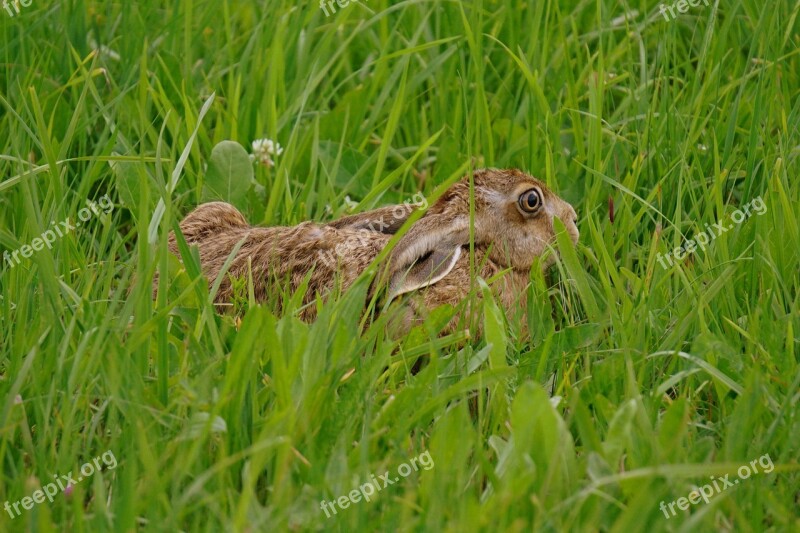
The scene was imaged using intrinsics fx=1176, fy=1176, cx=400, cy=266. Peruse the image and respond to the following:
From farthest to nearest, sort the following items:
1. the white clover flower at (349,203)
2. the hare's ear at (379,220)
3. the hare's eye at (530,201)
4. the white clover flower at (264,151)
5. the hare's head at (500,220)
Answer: the white clover flower at (264,151) < the white clover flower at (349,203) < the hare's eye at (530,201) < the hare's ear at (379,220) < the hare's head at (500,220)

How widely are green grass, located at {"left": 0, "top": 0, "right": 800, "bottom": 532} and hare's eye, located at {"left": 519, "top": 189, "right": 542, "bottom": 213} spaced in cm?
28

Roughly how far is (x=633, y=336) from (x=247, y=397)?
1.55 meters

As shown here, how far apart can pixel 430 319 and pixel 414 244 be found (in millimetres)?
530

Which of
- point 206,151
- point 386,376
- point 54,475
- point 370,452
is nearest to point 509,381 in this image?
point 386,376

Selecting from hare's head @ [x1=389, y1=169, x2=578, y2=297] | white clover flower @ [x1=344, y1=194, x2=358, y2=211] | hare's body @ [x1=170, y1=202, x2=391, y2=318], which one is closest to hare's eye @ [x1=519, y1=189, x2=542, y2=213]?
hare's head @ [x1=389, y1=169, x2=578, y2=297]

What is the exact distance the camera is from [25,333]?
4.32 m

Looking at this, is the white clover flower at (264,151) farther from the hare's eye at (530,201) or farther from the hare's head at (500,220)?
the hare's eye at (530,201)

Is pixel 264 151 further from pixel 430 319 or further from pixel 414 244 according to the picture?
pixel 430 319

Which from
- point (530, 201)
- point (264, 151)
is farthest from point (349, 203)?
point (530, 201)

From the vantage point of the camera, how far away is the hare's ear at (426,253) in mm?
5008

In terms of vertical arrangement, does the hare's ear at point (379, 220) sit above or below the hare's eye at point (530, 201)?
above

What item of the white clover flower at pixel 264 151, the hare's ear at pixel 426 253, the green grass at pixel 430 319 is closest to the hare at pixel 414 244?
the hare's ear at pixel 426 253

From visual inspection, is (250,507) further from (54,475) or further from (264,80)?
(264,80)

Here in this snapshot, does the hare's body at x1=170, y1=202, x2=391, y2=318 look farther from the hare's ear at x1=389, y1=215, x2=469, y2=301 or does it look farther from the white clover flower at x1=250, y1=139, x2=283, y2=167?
the white clover flower at x1=250, y1=139, x2=283, y2=167
